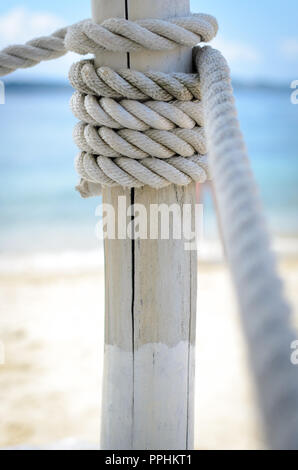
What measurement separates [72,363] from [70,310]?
2.51 ft

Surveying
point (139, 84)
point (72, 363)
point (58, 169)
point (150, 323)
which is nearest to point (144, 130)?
point (139, 84)

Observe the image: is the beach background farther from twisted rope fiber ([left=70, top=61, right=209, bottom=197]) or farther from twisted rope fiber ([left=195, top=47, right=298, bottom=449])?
twisted rope fiber ([left=70, top=61, right=209, bottom=197])

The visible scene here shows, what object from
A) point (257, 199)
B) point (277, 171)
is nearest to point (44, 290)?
point (257, 199)

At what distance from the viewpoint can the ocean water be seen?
19.1 feet

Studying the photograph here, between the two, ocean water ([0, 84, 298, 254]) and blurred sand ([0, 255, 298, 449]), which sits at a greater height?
ocean water ([0, 84, 298, 254])

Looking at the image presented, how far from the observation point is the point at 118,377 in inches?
35.0

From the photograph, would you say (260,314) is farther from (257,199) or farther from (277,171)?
(277,171)

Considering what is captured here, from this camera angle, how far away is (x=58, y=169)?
8.32 m

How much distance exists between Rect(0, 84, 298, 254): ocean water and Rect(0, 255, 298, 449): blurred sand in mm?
932

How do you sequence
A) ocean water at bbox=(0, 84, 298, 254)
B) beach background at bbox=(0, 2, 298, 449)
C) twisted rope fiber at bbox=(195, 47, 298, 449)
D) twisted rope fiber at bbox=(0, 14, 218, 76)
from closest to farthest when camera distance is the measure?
twisted rope fiber at bbox=(195, 47, 298, 449), twisted rope fiber at bbox=(0, 14, 218, 76), beach background at bbox=(0, 2, 298, 449), ocean water at bbox=(0, 84, 298, 254)

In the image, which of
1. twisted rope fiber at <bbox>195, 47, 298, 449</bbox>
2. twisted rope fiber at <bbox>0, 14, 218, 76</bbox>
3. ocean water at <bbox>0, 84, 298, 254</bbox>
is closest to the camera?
twisted rope fiber at <bbox>195, 47, 298, 449</bbox>

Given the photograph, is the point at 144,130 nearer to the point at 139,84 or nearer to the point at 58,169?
the point at 139,84

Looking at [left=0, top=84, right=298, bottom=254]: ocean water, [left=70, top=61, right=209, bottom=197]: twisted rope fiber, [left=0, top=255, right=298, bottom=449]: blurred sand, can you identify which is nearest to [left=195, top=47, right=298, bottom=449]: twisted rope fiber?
[left=70, top=61, right=209, bottom=197]: twisted rope fiber
